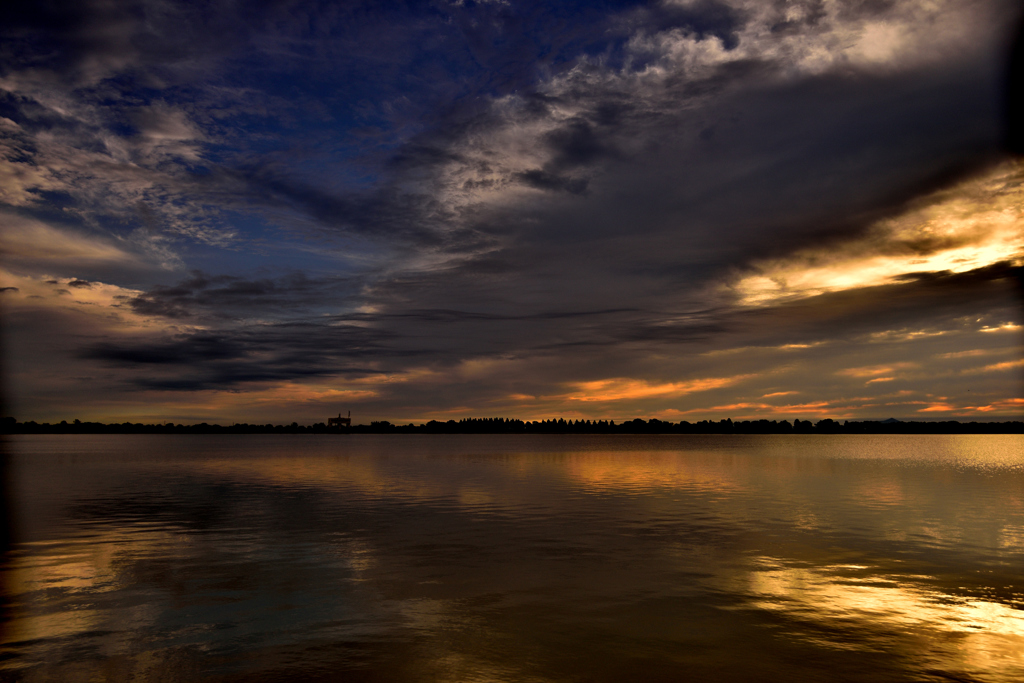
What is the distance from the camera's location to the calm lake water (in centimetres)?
1383

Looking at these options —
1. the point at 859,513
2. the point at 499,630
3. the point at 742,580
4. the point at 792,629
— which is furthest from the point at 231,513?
the point at 859,513

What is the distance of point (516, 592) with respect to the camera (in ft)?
64.5

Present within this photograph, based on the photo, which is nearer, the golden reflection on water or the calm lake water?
the calm lake water

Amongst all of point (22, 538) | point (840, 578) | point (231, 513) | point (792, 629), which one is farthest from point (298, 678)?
point (231, 513)

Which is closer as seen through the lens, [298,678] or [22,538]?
[298,678]

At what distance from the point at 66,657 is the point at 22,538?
71.6 ft

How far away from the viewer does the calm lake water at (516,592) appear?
13.8 m

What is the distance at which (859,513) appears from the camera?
38.2m

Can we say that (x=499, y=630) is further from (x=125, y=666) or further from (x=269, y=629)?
(x=125, y=666)

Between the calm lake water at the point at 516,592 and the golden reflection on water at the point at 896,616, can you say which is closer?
the calm lake water at the point at 516,592

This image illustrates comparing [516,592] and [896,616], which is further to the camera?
[516,592]

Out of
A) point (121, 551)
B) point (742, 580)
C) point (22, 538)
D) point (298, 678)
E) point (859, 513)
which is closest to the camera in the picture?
point (298, 678)

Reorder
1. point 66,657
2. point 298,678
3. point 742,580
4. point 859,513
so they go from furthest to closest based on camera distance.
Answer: point 859,513 < point 742,580 < point 66,657 < point 298,678

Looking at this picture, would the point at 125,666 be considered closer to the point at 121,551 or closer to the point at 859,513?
the point at 121,551
